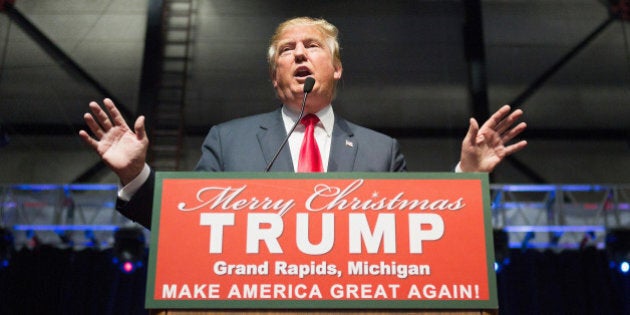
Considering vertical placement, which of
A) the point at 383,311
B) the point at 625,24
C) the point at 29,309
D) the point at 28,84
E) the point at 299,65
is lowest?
the point at 383,311

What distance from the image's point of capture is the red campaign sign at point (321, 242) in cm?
109

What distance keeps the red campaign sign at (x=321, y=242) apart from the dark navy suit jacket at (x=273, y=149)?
1.44 ft

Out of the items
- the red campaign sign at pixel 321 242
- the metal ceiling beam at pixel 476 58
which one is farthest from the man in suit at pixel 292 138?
the metal ceiling beam at pixel 476 58

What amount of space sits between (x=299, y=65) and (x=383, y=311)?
93 centimetres

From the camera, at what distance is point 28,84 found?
6977 millimetres

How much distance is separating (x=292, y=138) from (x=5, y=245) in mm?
5745

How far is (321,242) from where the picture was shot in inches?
43.9

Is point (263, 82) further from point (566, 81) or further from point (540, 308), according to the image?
point (540, 308)

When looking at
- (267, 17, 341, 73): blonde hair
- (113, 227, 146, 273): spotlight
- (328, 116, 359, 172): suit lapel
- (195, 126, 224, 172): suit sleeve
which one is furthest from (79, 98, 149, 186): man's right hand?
(113, 227, 146, 273): spotlight

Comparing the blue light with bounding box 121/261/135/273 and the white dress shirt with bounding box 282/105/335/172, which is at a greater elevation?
the blue light with bounding box 121/261/135/273

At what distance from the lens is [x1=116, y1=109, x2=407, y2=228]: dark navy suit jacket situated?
5.36 feet

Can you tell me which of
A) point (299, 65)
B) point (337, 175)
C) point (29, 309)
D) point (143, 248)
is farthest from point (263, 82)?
point (337, 175)

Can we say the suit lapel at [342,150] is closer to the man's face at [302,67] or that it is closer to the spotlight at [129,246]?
the man's face at [302,67]

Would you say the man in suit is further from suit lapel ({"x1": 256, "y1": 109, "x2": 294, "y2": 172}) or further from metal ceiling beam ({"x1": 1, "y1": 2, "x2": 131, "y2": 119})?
metal ceiling beam ({"x1": 1, "y1": 2, "x2": 131, "y2": 119})
